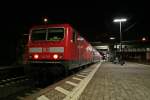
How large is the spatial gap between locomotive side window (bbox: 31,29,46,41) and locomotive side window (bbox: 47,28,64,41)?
0.37 meters

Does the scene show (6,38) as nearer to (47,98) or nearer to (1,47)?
(1,47)

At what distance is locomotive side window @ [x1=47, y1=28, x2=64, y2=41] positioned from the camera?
1339cm

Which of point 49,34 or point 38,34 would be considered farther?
point 38,34

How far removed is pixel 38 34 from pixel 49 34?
0.75 meters

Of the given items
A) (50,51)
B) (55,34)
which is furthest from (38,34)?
(50,51)

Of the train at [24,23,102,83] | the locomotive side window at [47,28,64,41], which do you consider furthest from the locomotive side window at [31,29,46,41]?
the locomotive side window at [47,28,64,41]

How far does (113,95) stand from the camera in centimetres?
814

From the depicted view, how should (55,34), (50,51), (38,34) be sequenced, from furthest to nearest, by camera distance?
(38,34), (55,34), (50,51)

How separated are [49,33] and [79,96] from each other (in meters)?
6.49

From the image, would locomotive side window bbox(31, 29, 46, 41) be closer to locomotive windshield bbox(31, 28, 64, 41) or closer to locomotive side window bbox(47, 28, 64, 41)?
locomotive windshield bbox(31, 28, 64, 41)

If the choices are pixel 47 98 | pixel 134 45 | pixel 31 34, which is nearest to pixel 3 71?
pixel 31 34

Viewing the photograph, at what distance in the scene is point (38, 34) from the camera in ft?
46.1

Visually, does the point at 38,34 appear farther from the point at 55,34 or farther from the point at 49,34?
the point at 55,34

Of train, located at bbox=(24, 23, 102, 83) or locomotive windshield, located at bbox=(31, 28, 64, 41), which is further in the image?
locomotive windshield, located at bbox=(31, 28, 64, 41)
